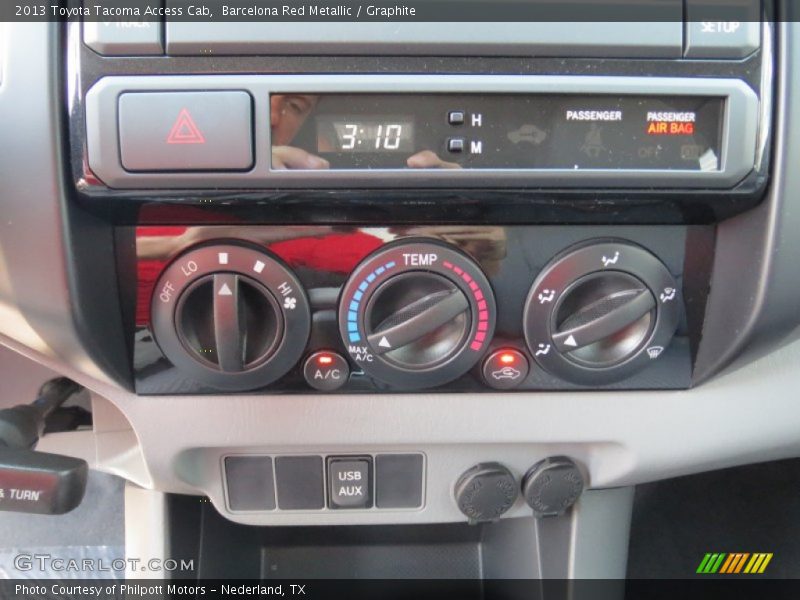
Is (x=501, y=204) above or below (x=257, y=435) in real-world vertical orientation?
above

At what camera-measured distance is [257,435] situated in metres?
0.63

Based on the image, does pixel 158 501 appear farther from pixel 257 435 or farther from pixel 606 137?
pixel 606 137

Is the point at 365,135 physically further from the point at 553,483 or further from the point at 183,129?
the point at 553,483

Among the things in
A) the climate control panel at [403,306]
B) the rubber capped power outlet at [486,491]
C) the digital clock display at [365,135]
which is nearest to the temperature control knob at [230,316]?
the climate control panel at [403,306]

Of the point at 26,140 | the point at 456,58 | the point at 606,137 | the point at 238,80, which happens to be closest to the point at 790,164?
the point at 606,137

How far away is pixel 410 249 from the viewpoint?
22.1 inches

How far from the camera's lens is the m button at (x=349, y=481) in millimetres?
678

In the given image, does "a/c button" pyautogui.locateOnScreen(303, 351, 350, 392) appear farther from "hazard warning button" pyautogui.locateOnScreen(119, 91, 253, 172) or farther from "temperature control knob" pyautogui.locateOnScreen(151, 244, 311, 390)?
"hazard warning button" pyautogui.locateOnScreen(119, 91, 253, 172)

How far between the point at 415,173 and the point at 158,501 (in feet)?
1.65

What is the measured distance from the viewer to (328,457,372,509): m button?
0.68 metres

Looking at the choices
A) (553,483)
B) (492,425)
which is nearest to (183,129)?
(492,425)

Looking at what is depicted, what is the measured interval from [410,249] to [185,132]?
189 mm

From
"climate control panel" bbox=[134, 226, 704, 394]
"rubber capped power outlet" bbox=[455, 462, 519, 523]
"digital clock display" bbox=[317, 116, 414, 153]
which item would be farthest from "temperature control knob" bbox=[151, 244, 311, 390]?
"rubber capped power outlet" bbox=[455, 462, 519, 523]

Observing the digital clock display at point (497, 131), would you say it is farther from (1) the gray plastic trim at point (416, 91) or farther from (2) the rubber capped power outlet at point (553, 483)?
(2) the rubber capped power outlet at point (553, 483)
